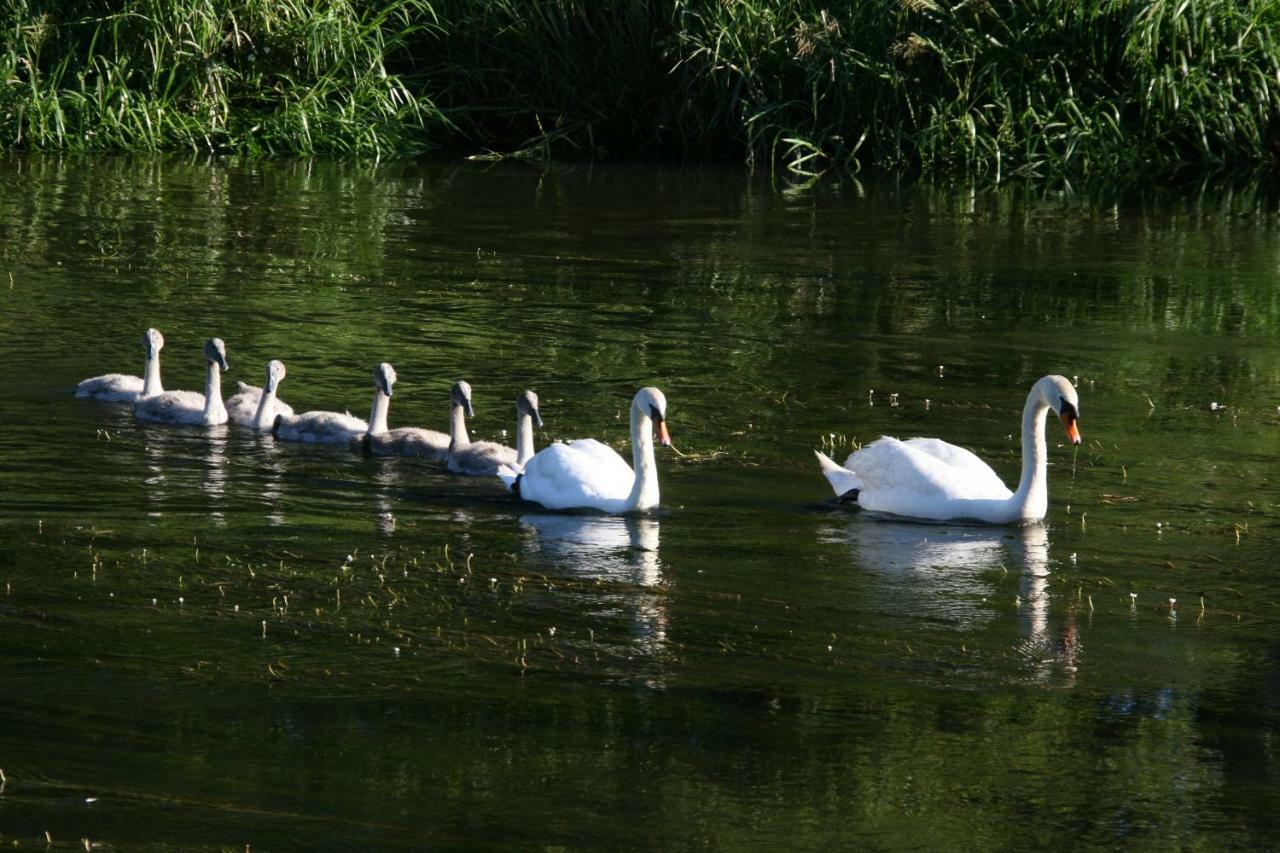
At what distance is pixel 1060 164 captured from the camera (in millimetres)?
24594

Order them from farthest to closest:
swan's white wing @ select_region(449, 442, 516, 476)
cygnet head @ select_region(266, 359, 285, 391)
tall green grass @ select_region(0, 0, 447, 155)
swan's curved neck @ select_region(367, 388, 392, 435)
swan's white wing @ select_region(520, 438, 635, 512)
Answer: tall green grass @ select_region(0, 0, 447, 155)
cygnet head @ select_region(266, 359, 285, 391)
swan's curved neck @ select_region(367, 388, 392, 435)
swan's white wing @ select_region(449, 442, 516, 476)
swan's white wing @ select_region(520, 438, 635, 512)

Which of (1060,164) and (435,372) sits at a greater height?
(1060,164)

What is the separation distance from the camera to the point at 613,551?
9828mm

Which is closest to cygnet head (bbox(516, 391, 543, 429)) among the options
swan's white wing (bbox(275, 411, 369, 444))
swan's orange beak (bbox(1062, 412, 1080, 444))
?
Result: swan's white wing (bbox(275, 411, 369, 444))

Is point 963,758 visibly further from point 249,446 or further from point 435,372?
point 435,372

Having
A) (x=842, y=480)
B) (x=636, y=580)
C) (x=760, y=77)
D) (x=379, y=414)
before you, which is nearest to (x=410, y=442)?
Result: (x=379, y=414)

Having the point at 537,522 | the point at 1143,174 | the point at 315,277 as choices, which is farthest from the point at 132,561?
the point at 1143,174

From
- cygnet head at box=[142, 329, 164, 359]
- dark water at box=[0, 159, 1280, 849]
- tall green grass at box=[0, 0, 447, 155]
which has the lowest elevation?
dark water at box=[0, 159, 1280, 849]

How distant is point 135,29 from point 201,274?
8.63m

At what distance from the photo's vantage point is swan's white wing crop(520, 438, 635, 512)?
416 inches

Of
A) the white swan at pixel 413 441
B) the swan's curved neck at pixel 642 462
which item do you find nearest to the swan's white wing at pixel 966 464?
the swan's curved neck at pixel 642 462

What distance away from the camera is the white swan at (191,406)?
12.3 m

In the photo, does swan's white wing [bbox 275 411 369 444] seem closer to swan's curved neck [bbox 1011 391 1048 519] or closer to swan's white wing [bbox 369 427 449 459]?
swan's white wing [bbox 369 427 449 459]

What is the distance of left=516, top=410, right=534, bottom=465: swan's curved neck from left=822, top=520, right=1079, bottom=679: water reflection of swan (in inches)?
77.7
